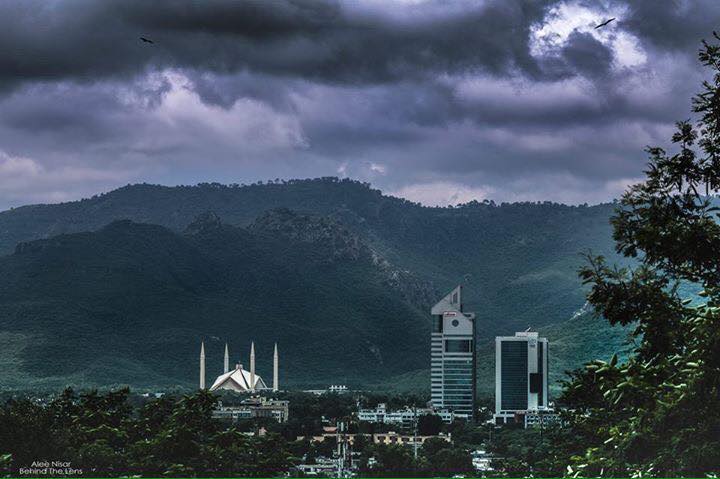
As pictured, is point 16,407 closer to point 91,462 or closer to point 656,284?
point 91,462

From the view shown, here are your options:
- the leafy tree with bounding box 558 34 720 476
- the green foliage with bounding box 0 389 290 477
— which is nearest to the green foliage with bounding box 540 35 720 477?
the leafy tree with bounding box 558 34 720 476

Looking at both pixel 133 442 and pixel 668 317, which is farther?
pixel 133 442

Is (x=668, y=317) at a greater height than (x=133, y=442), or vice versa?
(x=668, y=317)

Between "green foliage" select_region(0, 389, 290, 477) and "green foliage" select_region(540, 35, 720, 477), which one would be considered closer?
"green foliage" select_region(540, 35, 720, 477)

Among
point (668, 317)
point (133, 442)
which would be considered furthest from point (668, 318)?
point (133, 442)

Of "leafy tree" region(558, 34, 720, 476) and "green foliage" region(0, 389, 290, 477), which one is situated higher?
"leafy tree" region(558, 34, 720, 476)

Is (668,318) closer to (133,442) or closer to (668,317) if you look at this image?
(668,317)

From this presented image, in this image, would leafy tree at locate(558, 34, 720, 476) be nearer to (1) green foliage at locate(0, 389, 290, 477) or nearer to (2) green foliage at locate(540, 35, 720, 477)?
(2) green foliage at locate(540, 35, 720, 477)

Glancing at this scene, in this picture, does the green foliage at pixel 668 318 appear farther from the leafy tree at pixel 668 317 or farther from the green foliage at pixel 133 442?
the green foliage at pixel 133 442

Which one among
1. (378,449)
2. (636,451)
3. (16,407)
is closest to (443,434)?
(378,449)

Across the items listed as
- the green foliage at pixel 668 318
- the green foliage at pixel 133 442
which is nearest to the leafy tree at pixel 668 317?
the green foliage at pixel 668 318

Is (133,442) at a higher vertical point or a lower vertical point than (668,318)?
lower
